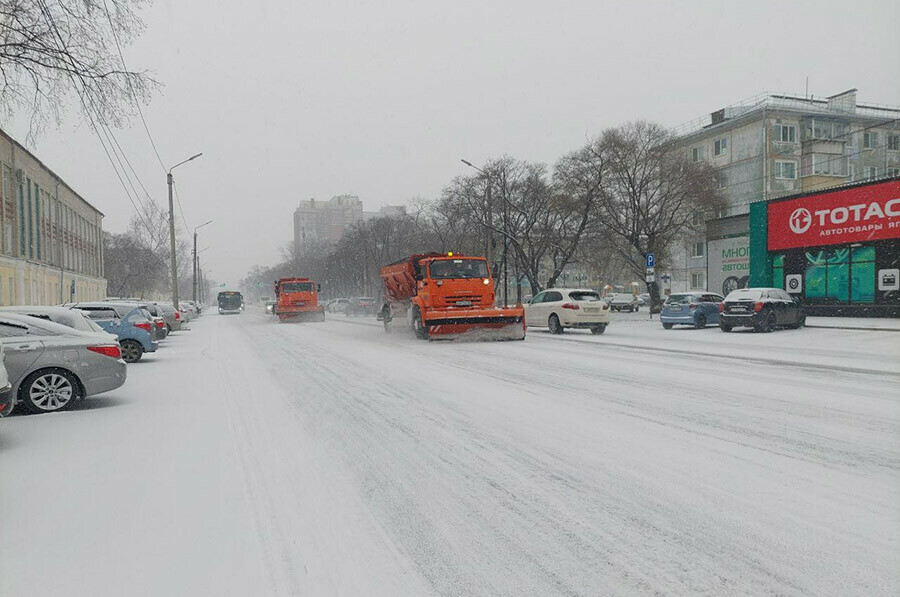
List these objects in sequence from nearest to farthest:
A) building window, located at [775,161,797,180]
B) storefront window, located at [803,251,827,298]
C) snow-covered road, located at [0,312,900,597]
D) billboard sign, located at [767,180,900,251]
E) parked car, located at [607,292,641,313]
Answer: snow-covered road, located at [0,312,900,597] → billboard sign, located at [767,180,900,251] → storefront window, located at [803,251,827,298] → parked car, located at [607,292,641,313] → building window, located at [775,161,797,180]

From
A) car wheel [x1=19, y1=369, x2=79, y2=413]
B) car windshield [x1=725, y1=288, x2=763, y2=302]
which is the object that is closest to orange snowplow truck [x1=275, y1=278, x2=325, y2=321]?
car windshield [x1=725, y1=288, x2=763, y2=302]

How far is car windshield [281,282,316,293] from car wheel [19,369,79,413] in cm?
3442

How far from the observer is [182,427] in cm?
754

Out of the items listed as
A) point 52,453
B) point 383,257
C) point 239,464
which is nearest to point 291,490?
point 239,464

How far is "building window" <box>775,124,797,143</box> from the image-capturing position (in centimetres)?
6122

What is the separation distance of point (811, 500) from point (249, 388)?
27.5 feet

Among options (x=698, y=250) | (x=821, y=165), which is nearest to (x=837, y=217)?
(x=698, y=250)

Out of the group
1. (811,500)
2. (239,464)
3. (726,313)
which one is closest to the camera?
(811,500)

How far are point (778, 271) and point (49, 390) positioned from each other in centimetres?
3314

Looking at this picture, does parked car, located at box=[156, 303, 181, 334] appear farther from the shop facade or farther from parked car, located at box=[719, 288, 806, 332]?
the shop facade

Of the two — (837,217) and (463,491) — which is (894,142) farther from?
(463,491)

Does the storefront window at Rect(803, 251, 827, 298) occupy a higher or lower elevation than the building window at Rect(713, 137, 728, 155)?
lower

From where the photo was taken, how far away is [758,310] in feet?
75.9

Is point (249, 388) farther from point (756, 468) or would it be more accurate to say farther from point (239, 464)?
point (756, 468)
